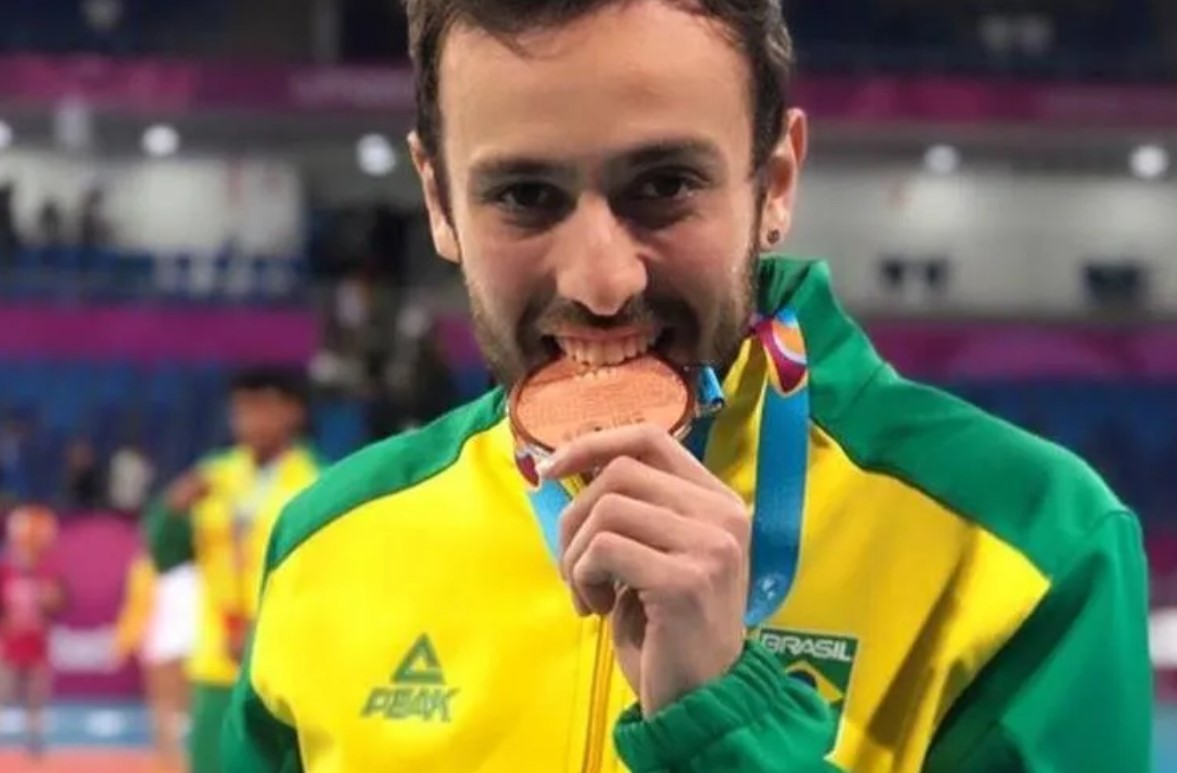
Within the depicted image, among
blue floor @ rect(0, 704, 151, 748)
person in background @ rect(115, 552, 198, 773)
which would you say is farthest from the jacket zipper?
blue floor @ rect(0, 704, 151, 748)

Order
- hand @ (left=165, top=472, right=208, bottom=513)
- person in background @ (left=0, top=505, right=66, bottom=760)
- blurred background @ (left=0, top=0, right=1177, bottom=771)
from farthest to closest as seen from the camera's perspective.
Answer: blurred background @ (left=0, top=0, right=1177, bottom=771) → person in background @ (left=0, top=505, right=66, bottom=760) → hand @ (left=165, top=472, right=208, bottom=513)

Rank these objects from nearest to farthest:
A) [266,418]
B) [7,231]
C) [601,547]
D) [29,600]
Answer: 1. [601,547]
2. [266,418]
3. [29,600]
4. [7,231]

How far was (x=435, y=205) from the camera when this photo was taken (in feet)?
4.39

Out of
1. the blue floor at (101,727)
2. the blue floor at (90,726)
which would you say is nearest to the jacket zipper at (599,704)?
the blue floor at (101,727)

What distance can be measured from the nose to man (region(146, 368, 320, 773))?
442cm

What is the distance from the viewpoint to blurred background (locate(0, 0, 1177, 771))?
12.5 meters

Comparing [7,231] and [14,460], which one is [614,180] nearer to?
[14,460]

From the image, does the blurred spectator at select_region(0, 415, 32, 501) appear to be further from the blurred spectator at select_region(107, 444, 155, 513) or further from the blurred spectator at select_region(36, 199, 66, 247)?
the blurred spectator at select_region(36, 199, 66, 247)

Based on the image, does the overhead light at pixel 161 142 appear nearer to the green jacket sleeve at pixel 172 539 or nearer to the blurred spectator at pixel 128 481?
the blurred spectator at pixel 128 481

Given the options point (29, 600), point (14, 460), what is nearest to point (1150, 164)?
point (14, 460)

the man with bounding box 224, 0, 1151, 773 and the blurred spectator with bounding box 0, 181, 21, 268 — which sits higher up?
the man with bounding box 224, 0, 1151, 773

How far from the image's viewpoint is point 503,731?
1.39 metres

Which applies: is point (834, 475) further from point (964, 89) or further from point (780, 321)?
point (964, 89)

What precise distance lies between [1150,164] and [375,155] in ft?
21.6
